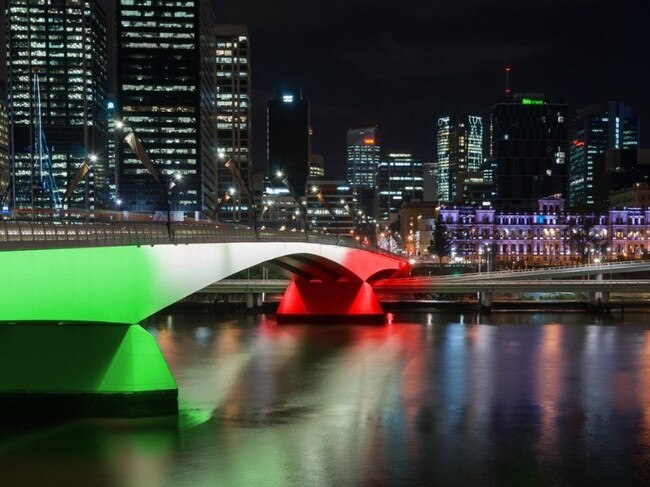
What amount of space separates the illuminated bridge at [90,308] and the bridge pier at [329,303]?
31137 millimetres

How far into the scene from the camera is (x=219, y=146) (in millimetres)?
193500

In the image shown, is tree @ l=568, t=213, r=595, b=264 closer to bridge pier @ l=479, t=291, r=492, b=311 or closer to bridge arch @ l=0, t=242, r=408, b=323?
bridge pier @ l=479, t=291, r=492, b=311

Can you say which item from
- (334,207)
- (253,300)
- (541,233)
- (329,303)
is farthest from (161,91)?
(329,303)

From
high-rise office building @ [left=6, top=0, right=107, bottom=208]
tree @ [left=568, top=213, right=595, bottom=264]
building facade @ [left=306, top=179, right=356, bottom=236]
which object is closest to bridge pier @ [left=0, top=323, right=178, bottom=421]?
tree @ [left=568, top=213, right=595, bottom=264]

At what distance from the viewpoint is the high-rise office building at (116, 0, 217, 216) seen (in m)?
157

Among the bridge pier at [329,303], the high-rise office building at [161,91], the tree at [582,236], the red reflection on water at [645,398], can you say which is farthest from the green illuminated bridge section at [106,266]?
the high-rise office building at [161,91]

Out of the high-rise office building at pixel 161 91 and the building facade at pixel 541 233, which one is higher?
the high-rise office building at pixel 161 91

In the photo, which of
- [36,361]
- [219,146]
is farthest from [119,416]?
[219,146]

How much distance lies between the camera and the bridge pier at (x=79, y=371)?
2597 centimetres

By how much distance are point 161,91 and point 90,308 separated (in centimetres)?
13901

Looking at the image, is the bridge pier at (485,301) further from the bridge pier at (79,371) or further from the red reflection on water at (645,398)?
the bridge pier at (79,371)

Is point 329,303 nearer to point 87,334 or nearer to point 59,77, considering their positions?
point 87,334

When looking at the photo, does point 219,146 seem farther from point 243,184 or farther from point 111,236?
point 111,236

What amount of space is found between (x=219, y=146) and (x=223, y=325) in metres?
134
